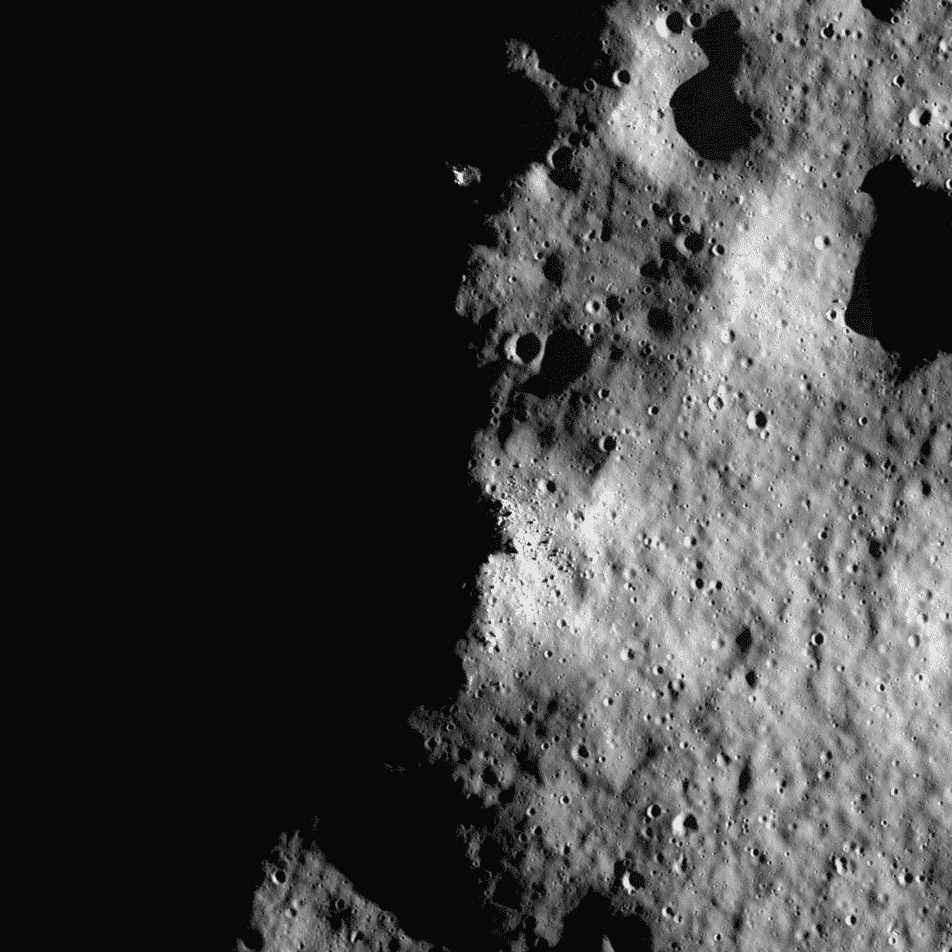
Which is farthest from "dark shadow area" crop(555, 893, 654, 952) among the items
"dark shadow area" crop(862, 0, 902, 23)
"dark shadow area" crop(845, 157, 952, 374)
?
"dark shadow area" crop(862, 0, 902, 23)

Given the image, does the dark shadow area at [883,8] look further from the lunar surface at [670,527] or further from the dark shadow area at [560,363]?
the dark shadow area at [560,363]

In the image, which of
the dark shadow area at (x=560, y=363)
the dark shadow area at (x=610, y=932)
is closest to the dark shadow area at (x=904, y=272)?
the dark shadow area at (x=560, y=363)

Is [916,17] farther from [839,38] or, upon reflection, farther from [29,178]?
[29,178]

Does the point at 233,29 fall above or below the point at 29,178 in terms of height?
above

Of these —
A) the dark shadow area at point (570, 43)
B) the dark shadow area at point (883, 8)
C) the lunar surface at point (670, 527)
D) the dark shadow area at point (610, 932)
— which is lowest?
the dark shadow area at point (610, 932)

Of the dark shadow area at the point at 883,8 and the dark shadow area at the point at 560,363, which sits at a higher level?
the dark shadow area at the point at 883,8

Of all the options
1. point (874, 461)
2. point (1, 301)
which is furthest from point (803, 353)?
point (1, 301)

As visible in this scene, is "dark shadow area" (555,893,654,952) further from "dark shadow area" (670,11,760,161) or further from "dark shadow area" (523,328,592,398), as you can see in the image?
"dark shadow area" (670,11,760,161)
